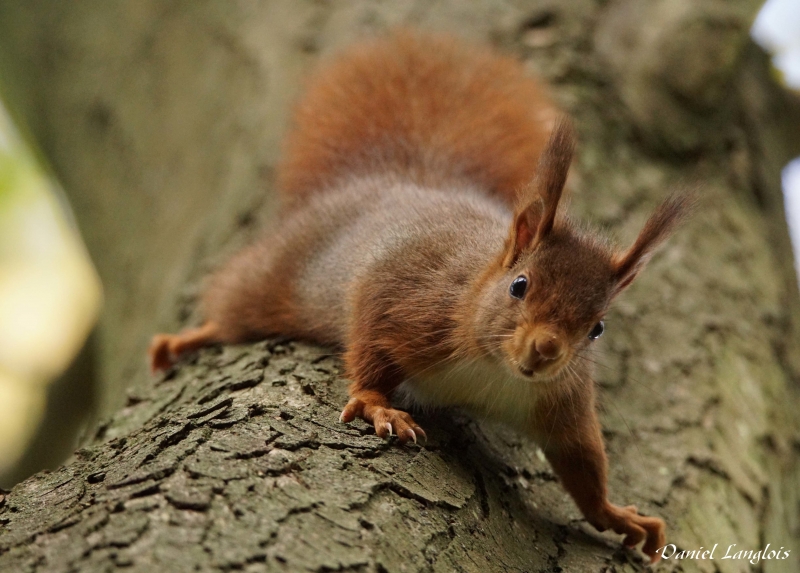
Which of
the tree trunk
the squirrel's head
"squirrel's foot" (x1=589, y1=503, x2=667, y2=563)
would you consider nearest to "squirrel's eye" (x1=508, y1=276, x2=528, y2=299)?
the squirrel's head

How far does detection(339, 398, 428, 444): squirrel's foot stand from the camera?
179 cm

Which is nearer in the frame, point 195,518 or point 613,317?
point 195,518

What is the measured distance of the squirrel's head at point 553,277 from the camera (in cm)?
183

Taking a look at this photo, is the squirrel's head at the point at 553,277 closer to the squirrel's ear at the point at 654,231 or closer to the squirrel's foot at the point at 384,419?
the squirrel's ear at the point at 654,231

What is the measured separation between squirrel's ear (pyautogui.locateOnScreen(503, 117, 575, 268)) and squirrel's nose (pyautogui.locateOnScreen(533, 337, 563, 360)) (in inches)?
11.3

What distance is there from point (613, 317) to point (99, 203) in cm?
251

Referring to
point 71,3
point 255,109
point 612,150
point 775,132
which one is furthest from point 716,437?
point 71,3

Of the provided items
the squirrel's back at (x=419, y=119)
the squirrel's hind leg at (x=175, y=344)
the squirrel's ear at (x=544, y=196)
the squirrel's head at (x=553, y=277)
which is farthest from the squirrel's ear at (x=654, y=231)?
the squirrel's hind leg at (x=175, y=344)

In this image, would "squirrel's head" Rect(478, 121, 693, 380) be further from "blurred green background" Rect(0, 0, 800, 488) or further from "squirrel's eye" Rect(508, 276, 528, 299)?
"blurred green background" Rect(0, 0, 800, 488)

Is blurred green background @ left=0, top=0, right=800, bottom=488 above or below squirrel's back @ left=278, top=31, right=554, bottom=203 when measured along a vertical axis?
below

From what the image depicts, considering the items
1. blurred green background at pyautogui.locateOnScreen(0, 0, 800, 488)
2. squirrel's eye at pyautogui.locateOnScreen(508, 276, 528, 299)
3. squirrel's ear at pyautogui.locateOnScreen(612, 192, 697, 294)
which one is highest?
squirrel's ear at pyautogui.locateOnScreen(612, 192, 697, 294)

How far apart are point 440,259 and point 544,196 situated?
1.21 feet

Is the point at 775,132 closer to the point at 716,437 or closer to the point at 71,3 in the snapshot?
the point at 716,437

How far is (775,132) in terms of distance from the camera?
3652 mm
